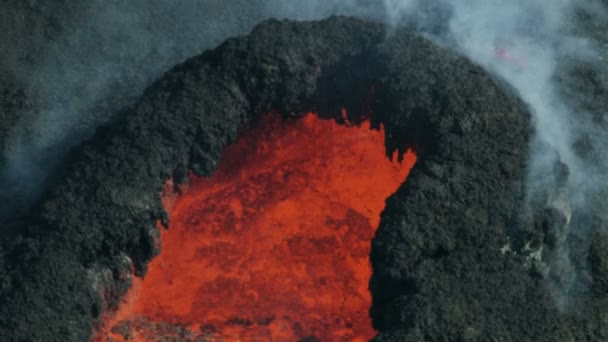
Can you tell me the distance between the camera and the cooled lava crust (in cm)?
927

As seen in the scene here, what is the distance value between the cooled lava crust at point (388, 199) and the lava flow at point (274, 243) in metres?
0.30

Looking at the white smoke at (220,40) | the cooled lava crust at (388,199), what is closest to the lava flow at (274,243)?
the cooled lava crust at (388,199)

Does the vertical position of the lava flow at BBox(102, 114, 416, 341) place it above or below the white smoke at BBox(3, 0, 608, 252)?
below

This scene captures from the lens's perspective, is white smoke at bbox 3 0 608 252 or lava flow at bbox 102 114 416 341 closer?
lava flow at bbox 102 114 416 341

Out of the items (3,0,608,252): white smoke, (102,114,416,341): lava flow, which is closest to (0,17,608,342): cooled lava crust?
(102,114,416,341): lava flow

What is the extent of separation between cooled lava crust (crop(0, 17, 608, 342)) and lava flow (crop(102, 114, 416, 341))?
30 cm

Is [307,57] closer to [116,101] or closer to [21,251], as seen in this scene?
[116,101]

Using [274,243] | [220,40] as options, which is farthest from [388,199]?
[220,40]

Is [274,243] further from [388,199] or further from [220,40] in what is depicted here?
[220,40]

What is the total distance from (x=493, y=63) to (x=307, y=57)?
7.28 ft

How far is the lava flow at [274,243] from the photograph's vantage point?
10227 millimetres

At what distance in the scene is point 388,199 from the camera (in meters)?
9.90

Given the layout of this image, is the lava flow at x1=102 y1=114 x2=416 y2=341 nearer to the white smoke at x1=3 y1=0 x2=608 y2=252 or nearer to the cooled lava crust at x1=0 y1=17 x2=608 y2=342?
the cooled lava crust at x1=0 y1=17 x2=608 y2=342

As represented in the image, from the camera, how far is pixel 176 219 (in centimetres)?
1077
